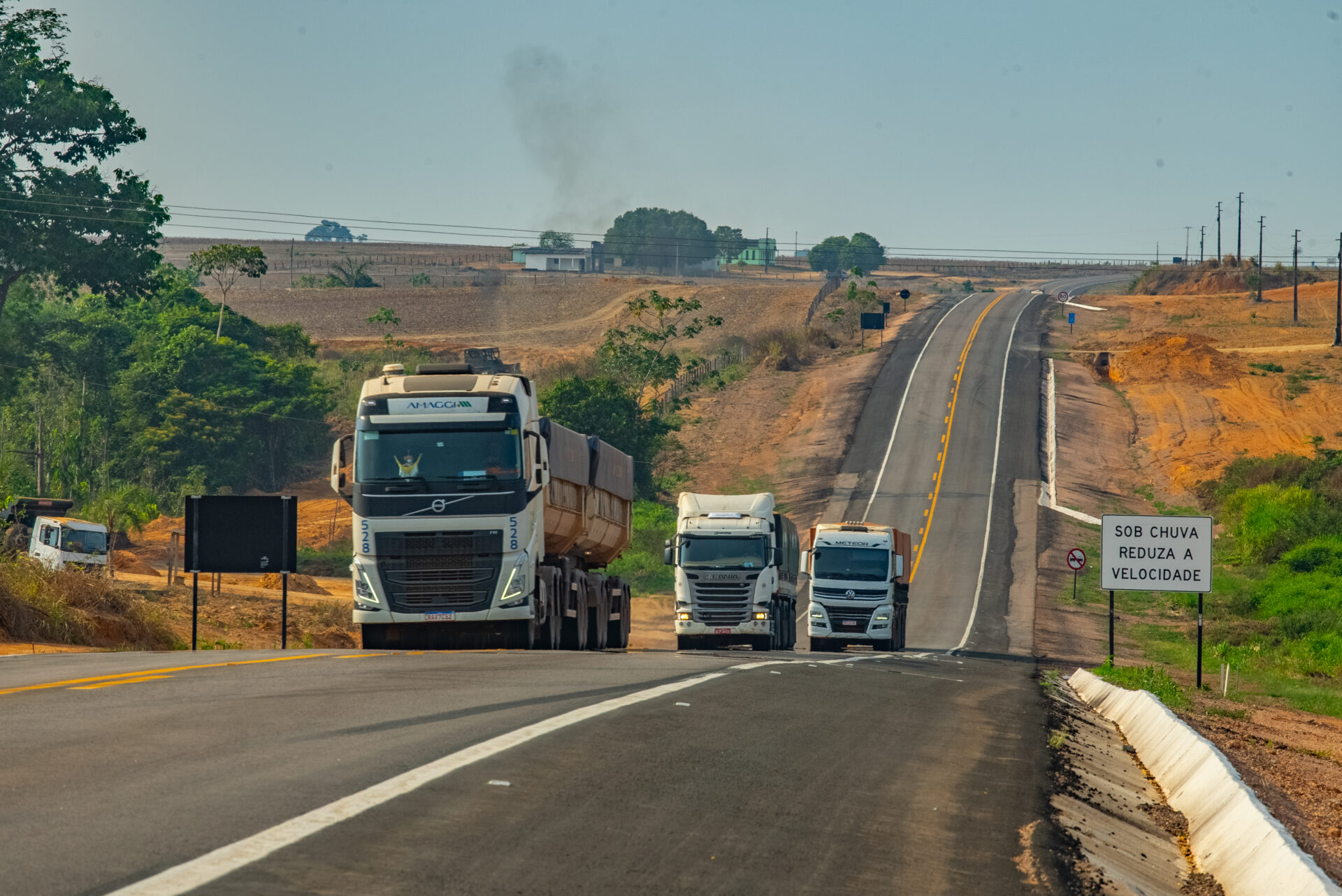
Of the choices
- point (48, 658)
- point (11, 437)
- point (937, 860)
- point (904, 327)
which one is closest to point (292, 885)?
point (937, 860)

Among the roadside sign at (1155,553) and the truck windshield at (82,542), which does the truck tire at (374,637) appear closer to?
the roadside sign at (1155,553)

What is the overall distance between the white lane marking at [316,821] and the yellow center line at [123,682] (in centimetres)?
509

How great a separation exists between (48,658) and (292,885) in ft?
44.5

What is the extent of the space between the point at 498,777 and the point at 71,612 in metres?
19.3

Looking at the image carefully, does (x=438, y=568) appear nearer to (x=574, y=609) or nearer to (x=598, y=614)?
(x=574, y=609)

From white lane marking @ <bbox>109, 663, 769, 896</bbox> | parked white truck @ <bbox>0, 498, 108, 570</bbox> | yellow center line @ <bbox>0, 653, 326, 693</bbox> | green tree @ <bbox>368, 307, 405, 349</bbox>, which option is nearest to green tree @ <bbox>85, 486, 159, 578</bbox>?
parked white truck @ <bbox>0, 498, 108, 570</bbox>

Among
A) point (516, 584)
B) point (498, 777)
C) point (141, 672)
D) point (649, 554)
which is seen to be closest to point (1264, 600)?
point (649, 554)

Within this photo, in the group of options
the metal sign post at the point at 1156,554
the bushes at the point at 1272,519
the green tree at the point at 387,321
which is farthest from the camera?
the green tree at the point at 387,321

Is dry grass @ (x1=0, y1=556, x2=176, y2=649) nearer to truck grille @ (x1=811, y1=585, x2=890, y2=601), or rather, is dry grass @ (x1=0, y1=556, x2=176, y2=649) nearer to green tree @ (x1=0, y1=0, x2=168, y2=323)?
truck grille @ (x1=811, y1=585, x2=890, y2=601)

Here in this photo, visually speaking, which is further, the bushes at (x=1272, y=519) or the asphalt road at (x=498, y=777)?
the bushes at (x=1272, y=519)

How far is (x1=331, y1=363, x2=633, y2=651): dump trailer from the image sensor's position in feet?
68.9

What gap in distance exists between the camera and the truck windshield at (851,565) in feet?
117

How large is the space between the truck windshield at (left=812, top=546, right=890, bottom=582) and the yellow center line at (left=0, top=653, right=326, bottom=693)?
19584mm

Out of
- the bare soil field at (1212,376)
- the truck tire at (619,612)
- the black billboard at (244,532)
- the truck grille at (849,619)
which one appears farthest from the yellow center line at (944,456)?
the black billboard at (244,532)
